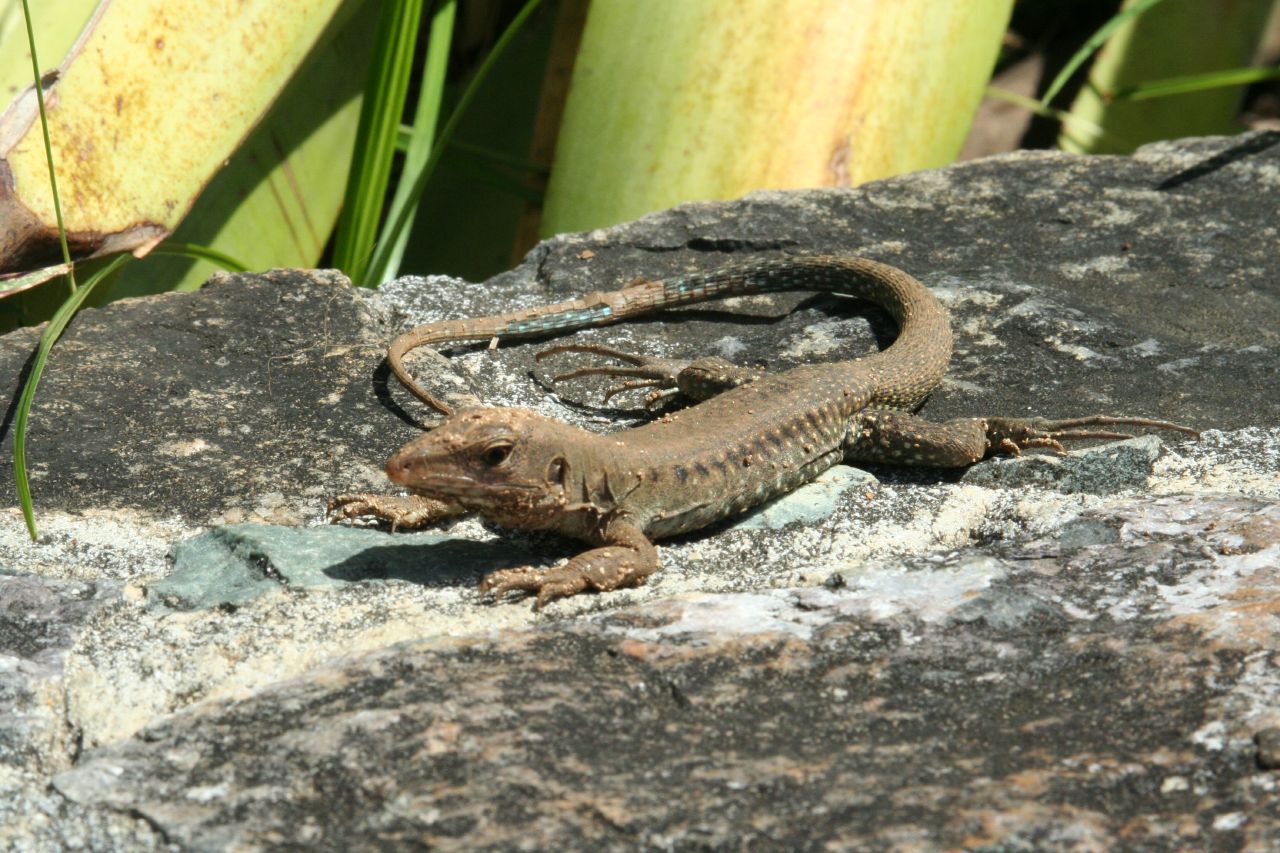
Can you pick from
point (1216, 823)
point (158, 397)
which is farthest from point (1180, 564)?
point (158, 397)

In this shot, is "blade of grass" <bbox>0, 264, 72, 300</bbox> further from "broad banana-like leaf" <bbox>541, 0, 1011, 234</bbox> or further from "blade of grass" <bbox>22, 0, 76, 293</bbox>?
"broad banana-like leaf" <bbox>541, 0, 1011, 234</bbox>

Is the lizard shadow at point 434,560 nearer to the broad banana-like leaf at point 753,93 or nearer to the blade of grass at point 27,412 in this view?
the blade of grass at point 27,412

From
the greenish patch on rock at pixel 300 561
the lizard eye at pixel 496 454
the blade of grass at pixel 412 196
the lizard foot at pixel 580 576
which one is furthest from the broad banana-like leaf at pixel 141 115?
the lizard foot at pixel 580 576

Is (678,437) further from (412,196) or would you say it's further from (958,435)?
(412,196)

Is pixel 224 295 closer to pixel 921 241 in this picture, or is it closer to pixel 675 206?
pixel 675 206

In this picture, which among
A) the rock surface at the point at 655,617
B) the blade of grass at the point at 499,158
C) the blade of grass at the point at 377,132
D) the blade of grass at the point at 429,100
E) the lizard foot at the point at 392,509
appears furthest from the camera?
the blade of grass at the point at 499,158

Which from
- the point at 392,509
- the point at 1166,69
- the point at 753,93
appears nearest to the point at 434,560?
the point at 392,509

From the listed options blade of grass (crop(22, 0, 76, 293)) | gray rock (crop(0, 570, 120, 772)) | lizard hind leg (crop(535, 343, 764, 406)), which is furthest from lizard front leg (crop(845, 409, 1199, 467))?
blade of grass (crop(22, 0, 76, 293))
